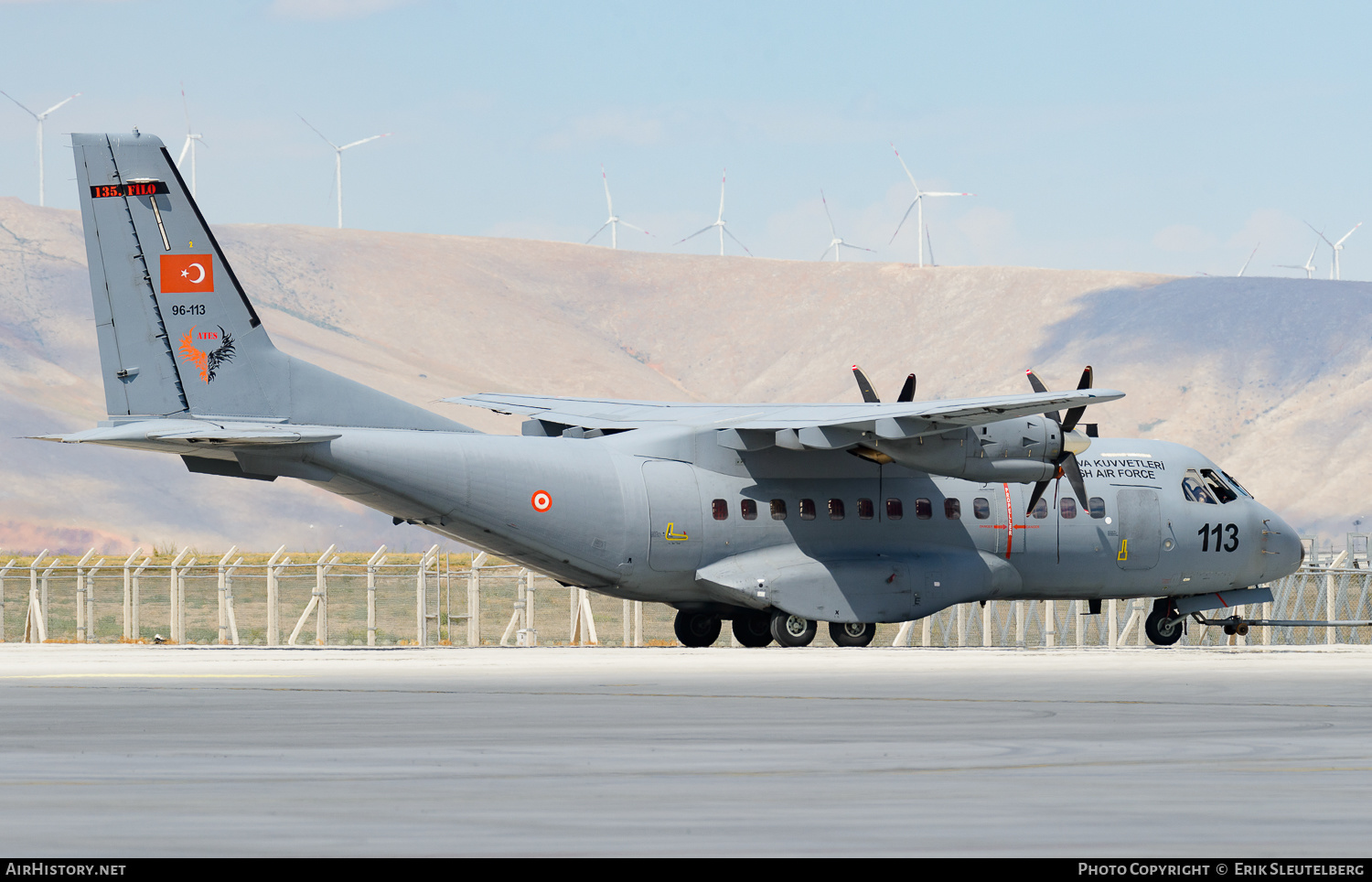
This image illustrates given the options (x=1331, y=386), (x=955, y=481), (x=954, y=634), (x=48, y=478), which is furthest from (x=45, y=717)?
(x=1331, y=386)

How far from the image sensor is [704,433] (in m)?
35.0

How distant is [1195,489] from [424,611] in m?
17.0

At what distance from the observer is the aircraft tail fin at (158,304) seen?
3231 centimetres

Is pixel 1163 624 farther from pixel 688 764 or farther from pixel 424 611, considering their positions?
pixel 688 764

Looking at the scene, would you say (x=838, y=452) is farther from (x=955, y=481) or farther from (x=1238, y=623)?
(x=1238, y=623)

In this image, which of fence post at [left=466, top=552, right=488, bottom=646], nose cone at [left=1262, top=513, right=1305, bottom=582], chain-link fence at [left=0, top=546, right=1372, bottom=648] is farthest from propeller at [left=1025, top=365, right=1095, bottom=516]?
fence post at [left=466, top=552, right=488, bottom=646]

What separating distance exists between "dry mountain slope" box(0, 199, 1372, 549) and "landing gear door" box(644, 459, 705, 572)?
358 ft

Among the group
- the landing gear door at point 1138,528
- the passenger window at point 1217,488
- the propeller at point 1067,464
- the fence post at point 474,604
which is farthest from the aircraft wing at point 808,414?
the fence post at point 474,604

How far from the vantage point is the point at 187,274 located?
3262cm

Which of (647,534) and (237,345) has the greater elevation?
(237,345)

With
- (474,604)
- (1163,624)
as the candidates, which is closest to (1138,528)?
(1163,624)

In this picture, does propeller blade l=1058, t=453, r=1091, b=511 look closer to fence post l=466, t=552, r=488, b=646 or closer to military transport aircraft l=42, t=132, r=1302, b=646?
military transport aircraft l=42, t=132, r=1302, b=646

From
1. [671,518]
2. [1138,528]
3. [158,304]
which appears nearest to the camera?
[158,304]

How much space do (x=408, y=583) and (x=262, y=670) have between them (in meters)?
→ 56.7
